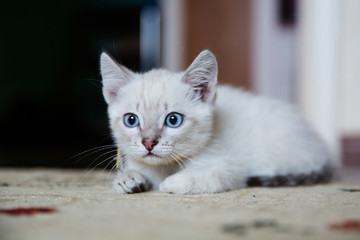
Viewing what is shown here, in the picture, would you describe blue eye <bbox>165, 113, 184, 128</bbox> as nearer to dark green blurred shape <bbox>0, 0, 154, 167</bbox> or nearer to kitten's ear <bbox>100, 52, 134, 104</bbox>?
kitten's ear <bbox>100, 52, 134, 104</bbox>

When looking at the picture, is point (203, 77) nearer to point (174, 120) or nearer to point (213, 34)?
point (174, 120)

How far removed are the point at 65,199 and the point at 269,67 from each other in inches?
135

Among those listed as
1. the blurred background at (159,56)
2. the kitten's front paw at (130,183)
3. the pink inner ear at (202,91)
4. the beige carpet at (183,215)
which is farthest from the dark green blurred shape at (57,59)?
the beige carpet at (183,215)

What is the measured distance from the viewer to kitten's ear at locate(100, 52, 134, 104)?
181cm

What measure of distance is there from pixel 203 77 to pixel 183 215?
0.80 m

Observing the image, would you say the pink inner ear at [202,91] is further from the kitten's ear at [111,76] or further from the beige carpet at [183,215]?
the beige carpet at [183,215]

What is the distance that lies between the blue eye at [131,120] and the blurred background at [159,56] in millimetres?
308

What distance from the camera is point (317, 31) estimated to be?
314 centimetres

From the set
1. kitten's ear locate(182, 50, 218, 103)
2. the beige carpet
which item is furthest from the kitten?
the beige carpet

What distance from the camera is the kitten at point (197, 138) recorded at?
5.35 ft

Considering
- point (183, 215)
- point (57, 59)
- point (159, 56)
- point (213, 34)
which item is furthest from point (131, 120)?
point (57, 59)

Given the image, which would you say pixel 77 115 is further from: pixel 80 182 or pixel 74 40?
pixel 80 182

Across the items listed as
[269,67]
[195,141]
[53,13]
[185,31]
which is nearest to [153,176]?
[195,141]

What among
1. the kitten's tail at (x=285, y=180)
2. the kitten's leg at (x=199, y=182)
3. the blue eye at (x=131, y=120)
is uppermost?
the blue eye at (x=131, y=120)
